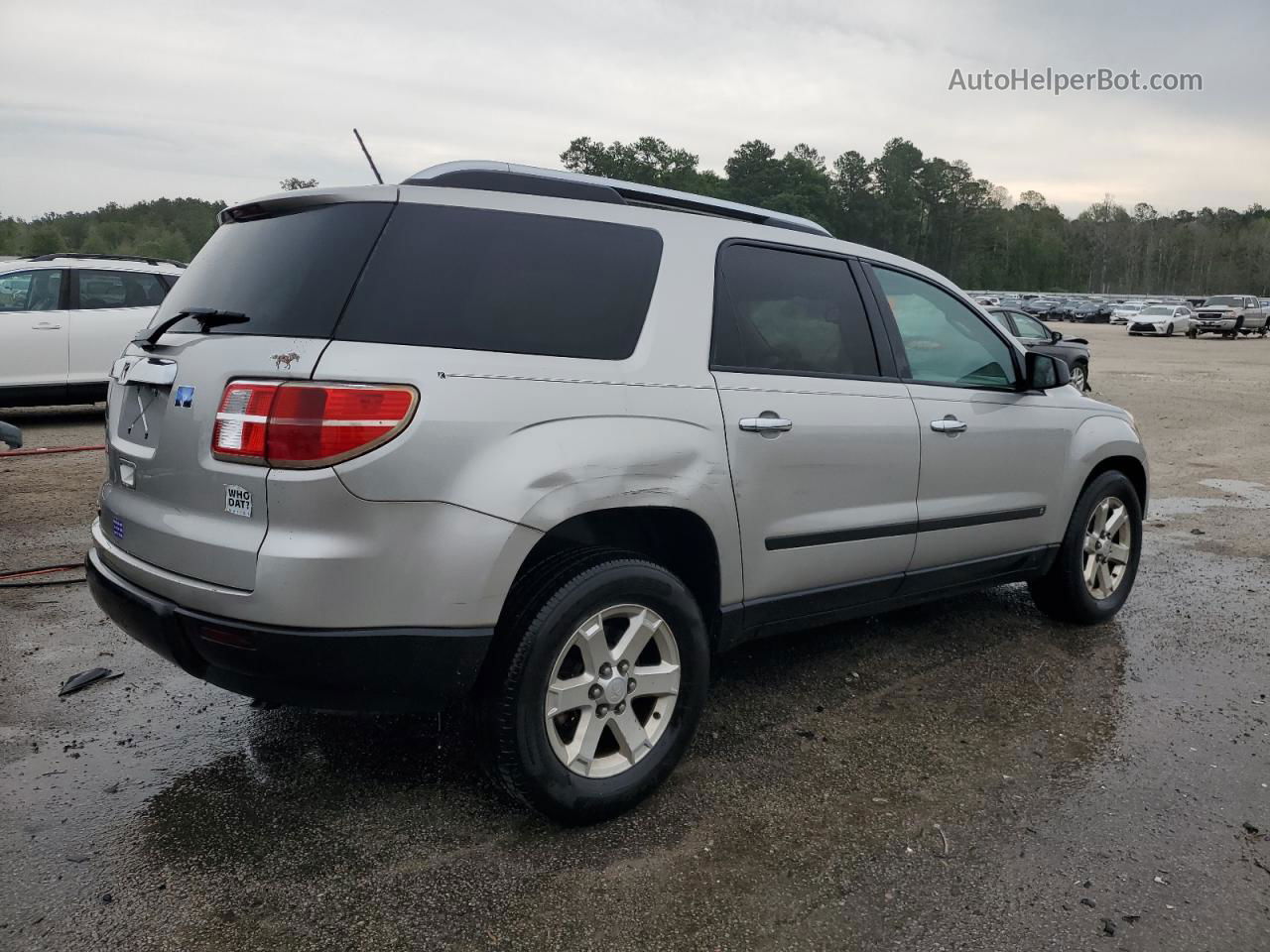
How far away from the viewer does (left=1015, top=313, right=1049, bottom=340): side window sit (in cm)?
1736

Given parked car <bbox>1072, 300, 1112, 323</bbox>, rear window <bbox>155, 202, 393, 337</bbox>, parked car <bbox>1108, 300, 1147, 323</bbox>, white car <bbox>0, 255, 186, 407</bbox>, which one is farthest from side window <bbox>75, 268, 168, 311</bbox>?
parked car <bbox>1072, 300, 1112, 323</bbox>

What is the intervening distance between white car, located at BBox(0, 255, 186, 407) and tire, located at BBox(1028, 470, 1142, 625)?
9626 millimetres

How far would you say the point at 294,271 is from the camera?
278 cm

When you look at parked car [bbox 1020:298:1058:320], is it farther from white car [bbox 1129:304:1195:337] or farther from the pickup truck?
the pickup truck

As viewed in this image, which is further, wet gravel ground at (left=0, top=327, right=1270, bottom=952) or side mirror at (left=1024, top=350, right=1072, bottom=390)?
side mirror at (left=1024, top=350, right=1072, bottom=390)

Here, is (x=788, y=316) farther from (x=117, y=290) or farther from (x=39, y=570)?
(x=117, y=290)

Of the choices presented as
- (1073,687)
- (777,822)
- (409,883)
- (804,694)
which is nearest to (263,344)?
(409,883)

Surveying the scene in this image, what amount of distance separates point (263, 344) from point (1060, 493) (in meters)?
3.59

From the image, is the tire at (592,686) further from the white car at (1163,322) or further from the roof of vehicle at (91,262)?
the white car at (1163,322)

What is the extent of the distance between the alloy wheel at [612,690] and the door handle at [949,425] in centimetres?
156

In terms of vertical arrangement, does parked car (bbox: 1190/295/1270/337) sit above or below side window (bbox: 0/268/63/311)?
above

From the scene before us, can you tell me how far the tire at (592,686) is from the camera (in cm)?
274

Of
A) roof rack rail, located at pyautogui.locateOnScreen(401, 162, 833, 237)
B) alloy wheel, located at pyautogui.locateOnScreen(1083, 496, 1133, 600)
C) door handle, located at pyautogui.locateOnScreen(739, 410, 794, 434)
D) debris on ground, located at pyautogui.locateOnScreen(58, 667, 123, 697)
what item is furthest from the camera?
alloy wheel, located at pyautogui.locateOnScreen(1083, 496, 1133, 600)

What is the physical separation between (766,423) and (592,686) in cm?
105
